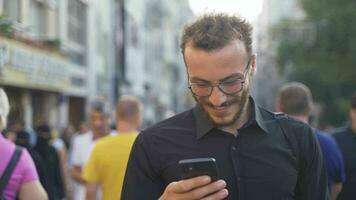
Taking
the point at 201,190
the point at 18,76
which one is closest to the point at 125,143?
the point at 201,190

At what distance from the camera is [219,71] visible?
8.17 feet

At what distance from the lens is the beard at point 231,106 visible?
254 centimetres

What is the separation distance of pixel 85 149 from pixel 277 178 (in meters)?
5.34

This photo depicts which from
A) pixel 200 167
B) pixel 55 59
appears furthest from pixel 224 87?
pixel 55 59

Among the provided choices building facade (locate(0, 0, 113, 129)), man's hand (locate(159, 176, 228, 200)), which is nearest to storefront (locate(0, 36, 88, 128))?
building facade (locate(0, 0, 113, 129))

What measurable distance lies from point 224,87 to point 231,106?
0.09 m

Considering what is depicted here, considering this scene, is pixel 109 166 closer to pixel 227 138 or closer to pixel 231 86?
pixel 227 138

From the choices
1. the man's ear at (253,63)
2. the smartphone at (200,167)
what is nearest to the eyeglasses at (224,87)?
the man's ear at (253,63)

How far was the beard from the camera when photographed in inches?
99.9

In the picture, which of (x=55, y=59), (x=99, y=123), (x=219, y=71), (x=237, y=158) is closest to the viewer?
(x=219, y=71)

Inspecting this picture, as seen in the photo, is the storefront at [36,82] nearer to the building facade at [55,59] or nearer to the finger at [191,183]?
the building facade at [55,59]

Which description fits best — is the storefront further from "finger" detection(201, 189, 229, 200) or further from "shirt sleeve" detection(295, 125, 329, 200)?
"finger" detection(201, 189, 229, 200)

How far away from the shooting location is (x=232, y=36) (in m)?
2.52

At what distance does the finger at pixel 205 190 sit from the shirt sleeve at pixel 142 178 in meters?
0.36
